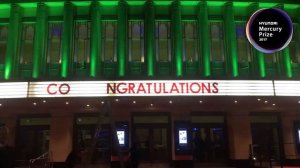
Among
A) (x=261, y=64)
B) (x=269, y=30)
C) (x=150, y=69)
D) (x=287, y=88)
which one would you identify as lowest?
(x=287, y=88)

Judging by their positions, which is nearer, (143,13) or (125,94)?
(125,94)

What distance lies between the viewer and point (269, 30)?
17609 mm

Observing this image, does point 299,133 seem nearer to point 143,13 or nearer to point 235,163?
point 235,163

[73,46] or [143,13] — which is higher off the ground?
[143,13]

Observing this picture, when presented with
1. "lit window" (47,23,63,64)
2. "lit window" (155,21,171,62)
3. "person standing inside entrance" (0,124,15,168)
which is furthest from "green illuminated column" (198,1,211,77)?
"person standing inside entrance" (0,124,15,168)

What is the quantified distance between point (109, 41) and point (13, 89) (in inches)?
256

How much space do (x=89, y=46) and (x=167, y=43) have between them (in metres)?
4.82

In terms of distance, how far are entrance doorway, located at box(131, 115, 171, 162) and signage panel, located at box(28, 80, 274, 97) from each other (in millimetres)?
3147

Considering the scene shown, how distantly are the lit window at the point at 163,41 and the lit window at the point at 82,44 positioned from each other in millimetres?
4315

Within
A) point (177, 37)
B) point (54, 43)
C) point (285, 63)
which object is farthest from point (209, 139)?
point (54, 43)

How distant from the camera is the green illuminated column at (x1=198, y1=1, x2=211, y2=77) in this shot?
2077 cm

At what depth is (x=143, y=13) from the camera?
21906mm

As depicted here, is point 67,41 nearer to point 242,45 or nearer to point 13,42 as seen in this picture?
point 13,42

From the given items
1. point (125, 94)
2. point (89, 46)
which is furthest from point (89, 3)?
point (125, 94)
